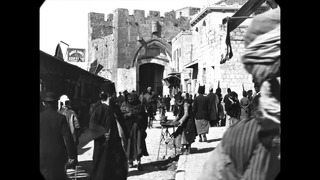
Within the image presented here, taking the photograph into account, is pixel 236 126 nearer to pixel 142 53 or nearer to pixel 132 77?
pixel 132 77

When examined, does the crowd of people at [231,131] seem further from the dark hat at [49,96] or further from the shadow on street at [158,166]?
the shadow on street at [158,166]

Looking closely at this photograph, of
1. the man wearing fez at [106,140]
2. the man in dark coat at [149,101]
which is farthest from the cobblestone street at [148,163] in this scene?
the man in dark coat at [149,101]

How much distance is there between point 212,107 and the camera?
22.3 feet

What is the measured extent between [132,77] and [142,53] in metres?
8.32

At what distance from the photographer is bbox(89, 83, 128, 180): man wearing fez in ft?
12.1

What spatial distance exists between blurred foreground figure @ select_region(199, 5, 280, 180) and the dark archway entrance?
30.9ft

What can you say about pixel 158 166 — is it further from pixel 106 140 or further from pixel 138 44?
pixel 138 44

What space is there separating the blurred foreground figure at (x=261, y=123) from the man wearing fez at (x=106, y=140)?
205cm

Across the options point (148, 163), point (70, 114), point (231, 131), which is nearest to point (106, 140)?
point (70, 114)

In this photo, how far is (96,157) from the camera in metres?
3.84

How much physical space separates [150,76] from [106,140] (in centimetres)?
1488

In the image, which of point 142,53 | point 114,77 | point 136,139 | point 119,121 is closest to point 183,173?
point 119,121

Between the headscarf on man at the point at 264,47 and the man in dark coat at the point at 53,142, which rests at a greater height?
the headscarf on man at the point at 264,47

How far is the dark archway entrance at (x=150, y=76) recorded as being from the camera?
1303 centimetres
